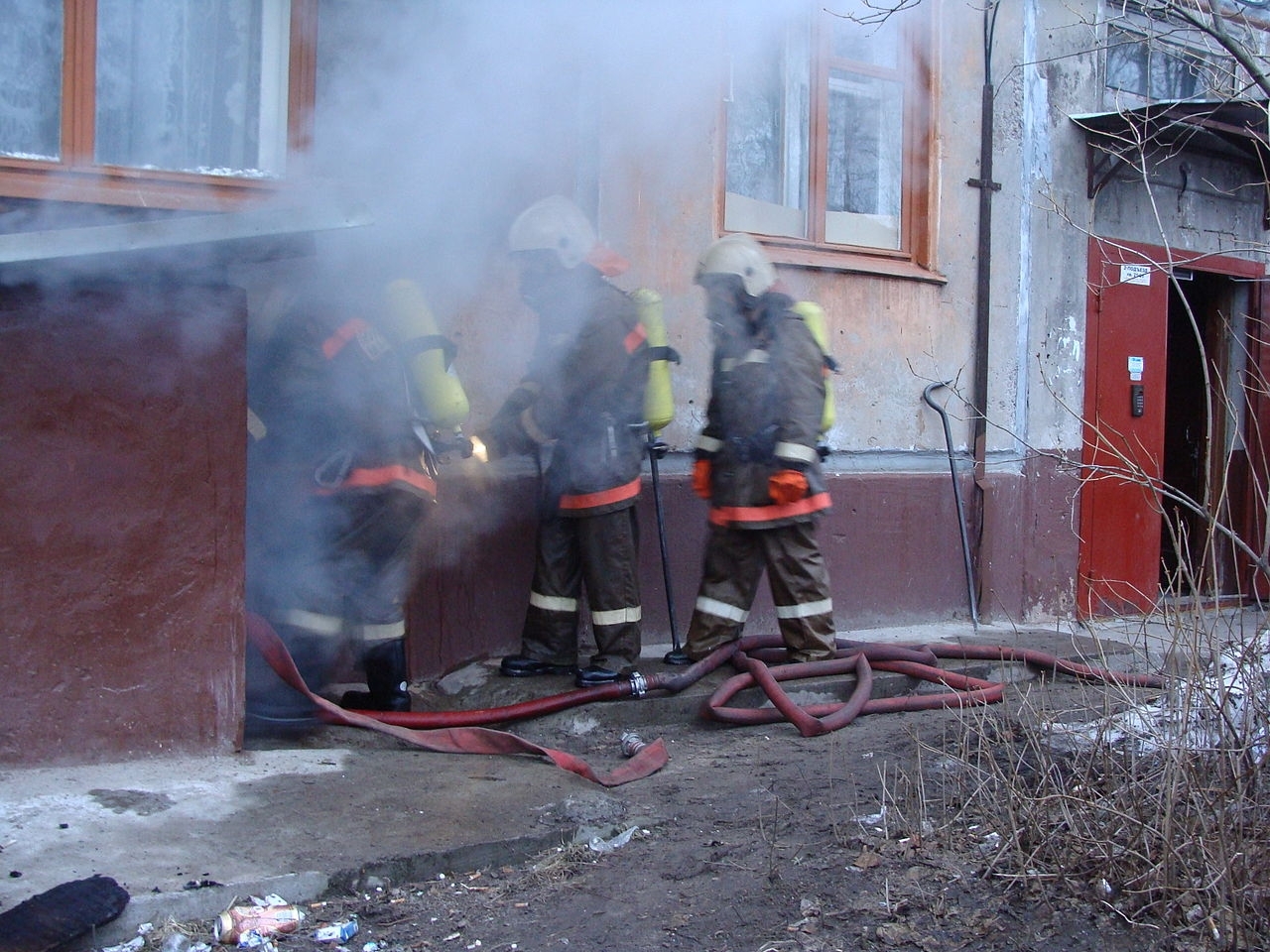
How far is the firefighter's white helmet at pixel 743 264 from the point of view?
5023 mm

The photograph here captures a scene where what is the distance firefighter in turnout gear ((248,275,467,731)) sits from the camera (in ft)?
13.7

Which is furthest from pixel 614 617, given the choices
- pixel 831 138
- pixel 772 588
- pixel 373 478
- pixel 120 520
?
pixel 831 138

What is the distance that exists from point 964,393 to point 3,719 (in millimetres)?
5144

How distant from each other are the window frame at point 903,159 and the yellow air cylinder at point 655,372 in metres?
1.34

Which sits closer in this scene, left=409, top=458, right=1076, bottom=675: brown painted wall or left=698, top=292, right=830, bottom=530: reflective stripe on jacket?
left=698, top=292, right=830, bottom=530: reflective stripe on jacket

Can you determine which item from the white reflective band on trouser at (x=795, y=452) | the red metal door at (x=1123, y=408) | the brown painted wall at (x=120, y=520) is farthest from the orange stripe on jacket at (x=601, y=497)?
the red metal door at (x=1123, y=408)

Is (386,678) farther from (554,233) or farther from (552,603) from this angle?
(554,233)

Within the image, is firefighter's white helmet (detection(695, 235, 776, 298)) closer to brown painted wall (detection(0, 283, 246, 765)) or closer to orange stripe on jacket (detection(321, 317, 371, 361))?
orange stripe on jacket (detection(321, 317, 371, 361))

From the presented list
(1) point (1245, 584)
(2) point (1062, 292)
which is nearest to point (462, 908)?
(2) point (1062, 292)

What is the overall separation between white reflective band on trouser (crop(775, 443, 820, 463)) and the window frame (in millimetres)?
1694

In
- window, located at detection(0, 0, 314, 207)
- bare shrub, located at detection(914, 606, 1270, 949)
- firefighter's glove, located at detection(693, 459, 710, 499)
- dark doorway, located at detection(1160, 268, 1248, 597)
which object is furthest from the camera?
dark doorway, located at detection(1160, 268, 1248, 597)

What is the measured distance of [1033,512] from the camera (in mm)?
6953

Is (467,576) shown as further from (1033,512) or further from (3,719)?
(1033,512)

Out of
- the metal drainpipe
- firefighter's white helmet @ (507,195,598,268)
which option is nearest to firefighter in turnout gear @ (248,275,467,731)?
firefighter's white helmet @ (507,195,598,268)
